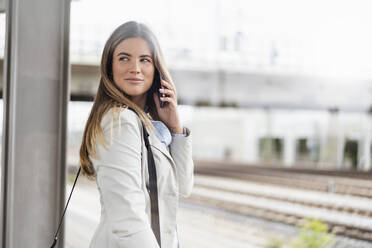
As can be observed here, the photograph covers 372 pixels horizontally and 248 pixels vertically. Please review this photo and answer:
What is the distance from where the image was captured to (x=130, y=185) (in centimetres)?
117

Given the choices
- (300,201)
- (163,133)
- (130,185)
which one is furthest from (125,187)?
(300,201)

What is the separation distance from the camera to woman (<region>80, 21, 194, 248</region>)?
3.84 ft

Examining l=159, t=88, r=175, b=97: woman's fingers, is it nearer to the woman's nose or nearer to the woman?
the woman

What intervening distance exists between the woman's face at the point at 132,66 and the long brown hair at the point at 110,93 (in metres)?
0.01

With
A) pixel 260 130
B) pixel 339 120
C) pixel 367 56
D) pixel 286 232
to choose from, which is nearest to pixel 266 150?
pixel 260 130

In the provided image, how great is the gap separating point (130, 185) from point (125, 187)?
0.02m

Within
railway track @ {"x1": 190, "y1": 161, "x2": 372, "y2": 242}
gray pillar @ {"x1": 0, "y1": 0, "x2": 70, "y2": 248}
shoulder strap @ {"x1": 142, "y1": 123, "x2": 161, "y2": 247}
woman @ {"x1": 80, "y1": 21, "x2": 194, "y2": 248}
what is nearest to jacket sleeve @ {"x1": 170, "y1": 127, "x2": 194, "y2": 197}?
woman @ {"x1": 80, "y1": 21, "x2": 194, "y2": 248}

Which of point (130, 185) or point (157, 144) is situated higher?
point (157, 144)

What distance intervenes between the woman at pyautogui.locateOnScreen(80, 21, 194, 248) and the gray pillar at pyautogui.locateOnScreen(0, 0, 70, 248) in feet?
1.04

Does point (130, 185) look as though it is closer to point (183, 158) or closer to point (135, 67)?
point (183, 158)

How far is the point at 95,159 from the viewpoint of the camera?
127 cm

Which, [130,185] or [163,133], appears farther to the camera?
[163,133]

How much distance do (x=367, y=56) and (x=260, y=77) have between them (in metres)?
4.28

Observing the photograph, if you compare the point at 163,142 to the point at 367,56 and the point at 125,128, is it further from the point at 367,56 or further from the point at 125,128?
the point at 367,56
